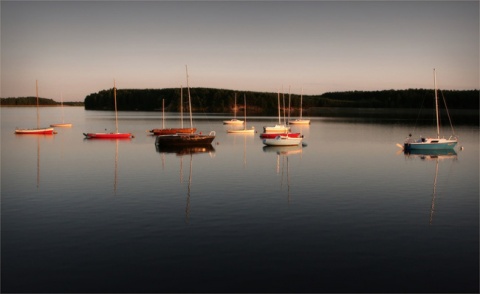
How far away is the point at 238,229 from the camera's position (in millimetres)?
21281

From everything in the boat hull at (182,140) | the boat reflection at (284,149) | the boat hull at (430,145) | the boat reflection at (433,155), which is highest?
the boat hull at (182,140)

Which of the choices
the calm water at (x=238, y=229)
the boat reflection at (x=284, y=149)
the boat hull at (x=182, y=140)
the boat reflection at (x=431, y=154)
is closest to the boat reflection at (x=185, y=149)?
the boat hull at (x=182, y=140)

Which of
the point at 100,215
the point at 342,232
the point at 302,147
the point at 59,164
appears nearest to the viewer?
the point at 342,232

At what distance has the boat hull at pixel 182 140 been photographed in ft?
194

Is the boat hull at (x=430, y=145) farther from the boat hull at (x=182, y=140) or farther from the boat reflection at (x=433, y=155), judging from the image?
the boat hull at (x=182, y=140)

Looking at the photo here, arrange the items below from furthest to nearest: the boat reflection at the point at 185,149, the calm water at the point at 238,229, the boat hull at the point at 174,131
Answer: the boat hull at the point at 174,131, the boat reflection at the point at 185,149, the calm water at the point at 238,229

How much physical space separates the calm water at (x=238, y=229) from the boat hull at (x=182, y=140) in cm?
1606

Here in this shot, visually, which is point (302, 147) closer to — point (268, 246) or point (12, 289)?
point (268, 246)

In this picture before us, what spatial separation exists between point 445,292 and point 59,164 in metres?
40.6

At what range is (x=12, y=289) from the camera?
14648 mm

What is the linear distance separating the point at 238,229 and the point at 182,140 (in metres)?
39.7

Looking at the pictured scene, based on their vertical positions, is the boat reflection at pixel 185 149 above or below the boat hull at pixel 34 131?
below

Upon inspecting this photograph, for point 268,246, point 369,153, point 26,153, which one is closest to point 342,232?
point 268,246

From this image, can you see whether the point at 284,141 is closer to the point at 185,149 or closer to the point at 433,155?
the point at 185,149
